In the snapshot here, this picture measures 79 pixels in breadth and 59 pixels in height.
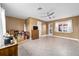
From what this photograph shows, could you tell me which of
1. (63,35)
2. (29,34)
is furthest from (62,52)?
(29,34)

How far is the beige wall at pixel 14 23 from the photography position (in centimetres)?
265

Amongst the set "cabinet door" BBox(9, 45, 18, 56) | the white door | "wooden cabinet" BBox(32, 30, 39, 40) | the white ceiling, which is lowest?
"cabinet door" BBox(9, 45, 18, 56)

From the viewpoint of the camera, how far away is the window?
115 inches

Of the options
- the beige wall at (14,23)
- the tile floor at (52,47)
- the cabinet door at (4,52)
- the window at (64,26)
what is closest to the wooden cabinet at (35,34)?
the tile floor at (52,47)

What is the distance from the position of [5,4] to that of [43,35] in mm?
1379

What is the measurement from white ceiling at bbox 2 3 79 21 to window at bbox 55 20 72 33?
25 cm

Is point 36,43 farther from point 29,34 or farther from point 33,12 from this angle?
point 33,12

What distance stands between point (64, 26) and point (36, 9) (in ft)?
3.25

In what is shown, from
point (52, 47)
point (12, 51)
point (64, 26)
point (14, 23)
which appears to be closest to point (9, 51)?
point (12, 51)

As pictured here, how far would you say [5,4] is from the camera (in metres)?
2.63

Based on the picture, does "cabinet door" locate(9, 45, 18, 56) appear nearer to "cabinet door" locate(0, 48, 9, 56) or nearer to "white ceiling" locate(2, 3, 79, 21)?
"cabinet door" locate(0, 48, 9, 56)

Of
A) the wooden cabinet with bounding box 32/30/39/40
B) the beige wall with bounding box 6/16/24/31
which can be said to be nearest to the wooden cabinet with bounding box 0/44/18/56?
the beige wall with bounding box 6/16/24/31

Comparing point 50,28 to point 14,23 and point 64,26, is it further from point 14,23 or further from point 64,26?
point 14,23

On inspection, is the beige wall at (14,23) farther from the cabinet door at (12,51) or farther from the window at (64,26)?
the window at (64,26)
